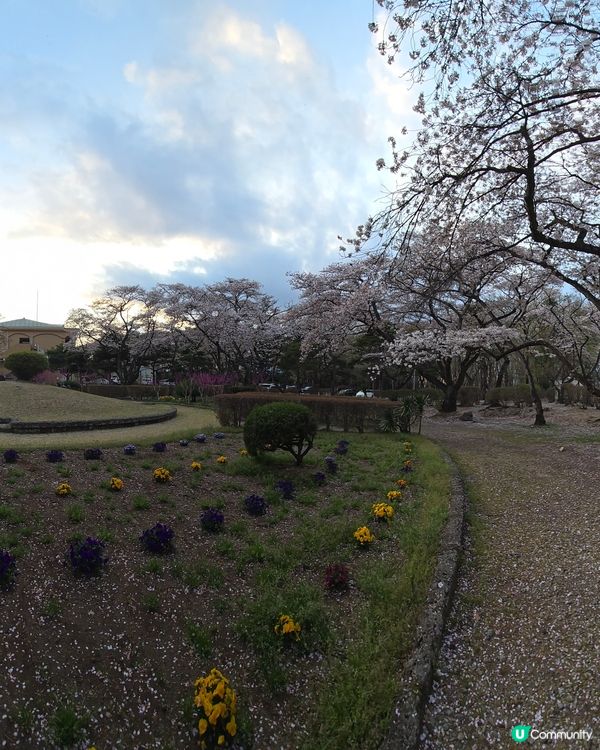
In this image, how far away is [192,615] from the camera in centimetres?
290

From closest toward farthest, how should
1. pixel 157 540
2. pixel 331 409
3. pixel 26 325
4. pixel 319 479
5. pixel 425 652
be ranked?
1. pixel 425 652
2. pixel 157 540
3. pixel 319 479
4. pixel 331 409
5. pixel 26 325

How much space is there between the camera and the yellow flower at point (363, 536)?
13.6 ft

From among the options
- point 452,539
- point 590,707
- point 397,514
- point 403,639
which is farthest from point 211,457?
point 590,707

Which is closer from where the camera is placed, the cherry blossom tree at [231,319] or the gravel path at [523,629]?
the gravel path at [523,629]

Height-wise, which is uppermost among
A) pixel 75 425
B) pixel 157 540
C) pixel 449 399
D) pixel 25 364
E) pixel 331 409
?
pixel 25 364

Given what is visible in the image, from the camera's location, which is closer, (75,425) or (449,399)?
(75,425)

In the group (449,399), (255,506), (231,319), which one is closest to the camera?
(255,506)

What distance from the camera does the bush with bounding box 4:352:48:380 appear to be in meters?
18.8

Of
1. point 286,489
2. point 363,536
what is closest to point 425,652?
point 363,536

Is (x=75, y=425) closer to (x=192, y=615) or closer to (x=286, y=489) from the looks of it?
(x=286, y=489)

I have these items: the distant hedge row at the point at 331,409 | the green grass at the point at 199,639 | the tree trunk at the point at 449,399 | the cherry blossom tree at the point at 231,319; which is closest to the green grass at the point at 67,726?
the green grass at the point at 199,639

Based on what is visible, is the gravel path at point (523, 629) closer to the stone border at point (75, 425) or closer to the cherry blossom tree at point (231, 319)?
the stone border at point (75, 425)

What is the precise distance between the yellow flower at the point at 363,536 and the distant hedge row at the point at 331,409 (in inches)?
292

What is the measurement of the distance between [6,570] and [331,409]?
31.2ft
